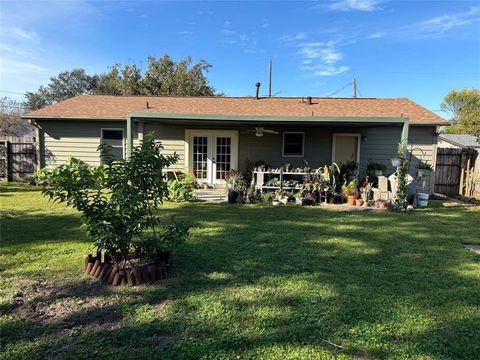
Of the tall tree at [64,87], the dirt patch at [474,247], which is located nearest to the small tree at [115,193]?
the dirt patch at [474,247]

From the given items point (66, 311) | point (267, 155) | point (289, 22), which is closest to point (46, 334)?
point (66, 311)

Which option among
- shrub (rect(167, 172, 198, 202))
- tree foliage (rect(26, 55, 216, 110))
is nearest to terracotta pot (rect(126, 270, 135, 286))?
shrub (rect(167, 172, 198, 202))

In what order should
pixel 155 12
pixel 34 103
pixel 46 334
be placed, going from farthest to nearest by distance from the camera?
pixel 34 103 < pixel 155 12 < pixel 46 334

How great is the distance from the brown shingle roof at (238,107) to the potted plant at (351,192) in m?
3.16

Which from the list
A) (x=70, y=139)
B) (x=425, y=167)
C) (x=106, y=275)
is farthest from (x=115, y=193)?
(x=425, y=167)

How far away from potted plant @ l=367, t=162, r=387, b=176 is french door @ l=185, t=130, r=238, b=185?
4555mm

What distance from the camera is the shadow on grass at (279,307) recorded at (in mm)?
2504

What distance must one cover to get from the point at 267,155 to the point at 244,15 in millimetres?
6037

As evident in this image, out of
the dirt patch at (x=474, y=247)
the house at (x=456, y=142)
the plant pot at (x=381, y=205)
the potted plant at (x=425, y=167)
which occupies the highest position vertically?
the house at (x=456, y=142)

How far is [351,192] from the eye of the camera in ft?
30.8

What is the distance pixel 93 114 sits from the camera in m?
12.0

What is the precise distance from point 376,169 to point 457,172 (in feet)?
11.3

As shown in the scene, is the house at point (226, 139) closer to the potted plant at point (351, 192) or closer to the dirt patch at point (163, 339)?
the potted plant at point (351, 192)

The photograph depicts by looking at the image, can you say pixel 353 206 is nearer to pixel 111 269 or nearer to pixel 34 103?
pixel 111 269
